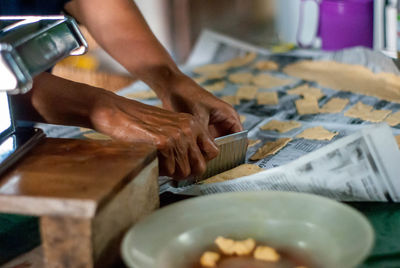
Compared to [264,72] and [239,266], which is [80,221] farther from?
[264,72]

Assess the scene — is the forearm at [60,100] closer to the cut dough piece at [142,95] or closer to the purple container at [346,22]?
the cut dough piece at [142,95]

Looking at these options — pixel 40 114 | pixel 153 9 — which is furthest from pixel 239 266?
pixel 153 9

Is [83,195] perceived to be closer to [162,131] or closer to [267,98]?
[162,131]

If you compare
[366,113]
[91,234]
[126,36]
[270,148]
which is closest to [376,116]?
[366,113]

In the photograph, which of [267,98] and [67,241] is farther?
[267,98]

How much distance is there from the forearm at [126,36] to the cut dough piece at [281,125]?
259mm

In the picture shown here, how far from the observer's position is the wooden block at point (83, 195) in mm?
596

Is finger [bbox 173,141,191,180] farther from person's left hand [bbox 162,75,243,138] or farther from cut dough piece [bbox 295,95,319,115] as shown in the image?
cut dough piece [bbox 295,95,319,115]

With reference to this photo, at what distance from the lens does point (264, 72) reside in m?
1.63

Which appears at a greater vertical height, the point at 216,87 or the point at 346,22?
the point at 346,22

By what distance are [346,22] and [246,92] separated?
1.52ft

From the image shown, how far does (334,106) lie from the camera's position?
4.25ft

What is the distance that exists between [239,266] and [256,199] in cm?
11

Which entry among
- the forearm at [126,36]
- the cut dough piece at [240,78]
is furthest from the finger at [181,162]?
the cut dough piece at [240,78]
